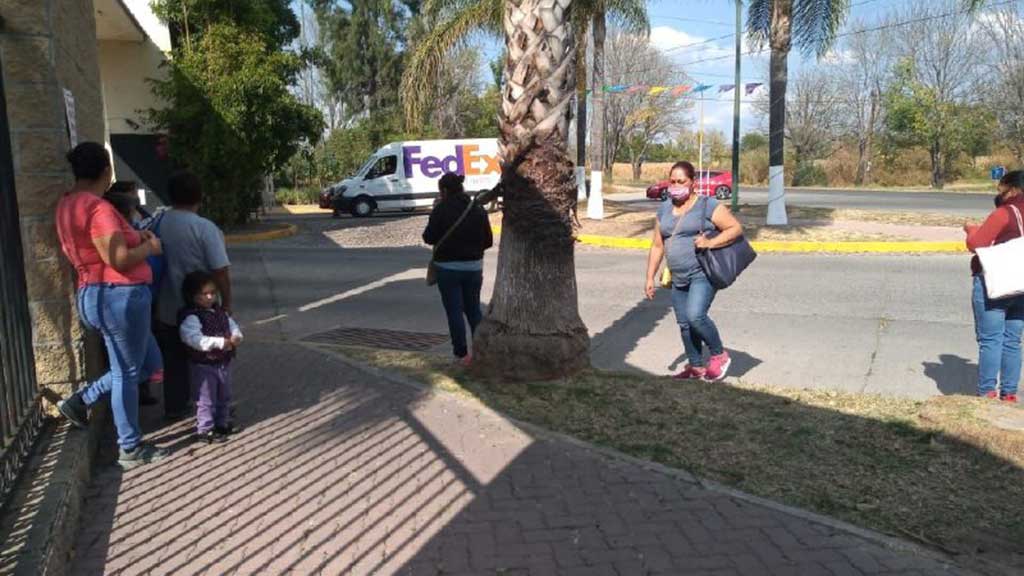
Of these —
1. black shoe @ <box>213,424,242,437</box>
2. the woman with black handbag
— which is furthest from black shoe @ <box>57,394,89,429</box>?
the woman with black handbag

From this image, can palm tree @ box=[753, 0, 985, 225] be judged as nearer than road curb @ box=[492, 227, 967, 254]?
No

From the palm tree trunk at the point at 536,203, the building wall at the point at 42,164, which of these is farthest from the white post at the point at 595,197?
the building wall at the point at 42,164

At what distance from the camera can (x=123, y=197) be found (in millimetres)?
5105

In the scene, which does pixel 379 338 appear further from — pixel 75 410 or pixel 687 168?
pixel 75 410

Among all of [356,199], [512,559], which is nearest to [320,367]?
[512,559]

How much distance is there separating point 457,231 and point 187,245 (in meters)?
2.10

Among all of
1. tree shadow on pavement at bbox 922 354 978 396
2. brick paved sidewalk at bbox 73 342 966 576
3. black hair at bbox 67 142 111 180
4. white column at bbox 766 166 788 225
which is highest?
black hair at bbox 67 142 111 180

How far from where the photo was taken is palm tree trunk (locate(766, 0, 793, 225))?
1686 cm

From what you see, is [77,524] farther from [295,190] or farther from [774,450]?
[295,190]

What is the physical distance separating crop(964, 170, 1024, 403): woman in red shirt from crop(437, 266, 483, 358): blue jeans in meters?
3.69

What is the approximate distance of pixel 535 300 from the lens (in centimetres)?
557

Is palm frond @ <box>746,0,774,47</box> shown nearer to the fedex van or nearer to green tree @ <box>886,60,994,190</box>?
the fedex van

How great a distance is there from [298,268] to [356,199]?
1368 centimetres

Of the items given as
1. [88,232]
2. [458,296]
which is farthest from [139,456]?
[458,296]
